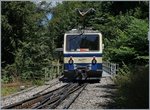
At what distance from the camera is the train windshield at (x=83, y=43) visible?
78.5 feet

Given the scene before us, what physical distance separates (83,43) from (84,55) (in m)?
0.66

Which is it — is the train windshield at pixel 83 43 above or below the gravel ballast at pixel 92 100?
above

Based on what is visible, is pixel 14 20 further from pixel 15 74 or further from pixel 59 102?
pixel 59 102

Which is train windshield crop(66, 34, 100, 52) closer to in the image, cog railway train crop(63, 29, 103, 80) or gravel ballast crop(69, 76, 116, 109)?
cog railway train crop(63, 29, 103, 80)

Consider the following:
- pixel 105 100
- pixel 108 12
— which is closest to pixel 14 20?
pixel 105 100

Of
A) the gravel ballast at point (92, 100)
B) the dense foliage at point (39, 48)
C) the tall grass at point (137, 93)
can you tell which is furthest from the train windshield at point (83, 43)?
the tall grass at point (137, 93)

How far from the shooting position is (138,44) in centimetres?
2161

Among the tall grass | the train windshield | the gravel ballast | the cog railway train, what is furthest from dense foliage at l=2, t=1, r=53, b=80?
the tall grass

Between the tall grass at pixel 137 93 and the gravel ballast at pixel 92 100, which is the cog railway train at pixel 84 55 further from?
the tall grass at pixel 137 93

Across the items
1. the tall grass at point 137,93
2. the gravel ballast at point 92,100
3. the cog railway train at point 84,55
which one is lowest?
the gravel ballast at point 92,100

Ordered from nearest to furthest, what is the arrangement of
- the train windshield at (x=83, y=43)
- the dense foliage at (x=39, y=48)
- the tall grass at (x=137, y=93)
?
the tall grass at (x=137, y=93) → the dense foliage at (x=39, y=48) → the train windshield at (x=83, y=43)

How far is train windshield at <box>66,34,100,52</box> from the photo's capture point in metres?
23.9

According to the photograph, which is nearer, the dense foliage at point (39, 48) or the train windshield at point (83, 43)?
the dense foliage at point (39, 48)

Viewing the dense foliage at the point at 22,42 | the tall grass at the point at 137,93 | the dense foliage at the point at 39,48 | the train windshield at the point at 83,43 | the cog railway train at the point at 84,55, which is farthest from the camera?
the dense foliage at the point at 22,42
